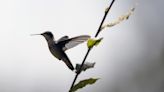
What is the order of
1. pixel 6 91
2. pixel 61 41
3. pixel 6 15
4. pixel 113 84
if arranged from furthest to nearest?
1. pixel 113 84
2. pixel 6 91
3. pixel 6 15
4. pixel 61 41

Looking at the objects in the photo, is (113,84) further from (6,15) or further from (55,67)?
(6,15)

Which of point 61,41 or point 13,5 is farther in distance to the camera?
point 13,5

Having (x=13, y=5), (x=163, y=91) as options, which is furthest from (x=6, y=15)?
(x=163, y=91)

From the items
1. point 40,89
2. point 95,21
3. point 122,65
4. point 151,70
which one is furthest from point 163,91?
point 40,89

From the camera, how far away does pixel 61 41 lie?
667 millimetres

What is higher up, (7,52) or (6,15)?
(6,15)

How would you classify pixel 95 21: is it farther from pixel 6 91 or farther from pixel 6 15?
pixel 6 91

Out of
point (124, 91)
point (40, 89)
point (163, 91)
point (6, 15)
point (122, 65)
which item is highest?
point (6, 15)

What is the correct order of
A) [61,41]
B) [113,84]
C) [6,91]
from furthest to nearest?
[113,84] → [6,91] → [61,41]

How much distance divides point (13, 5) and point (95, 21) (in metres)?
0.39

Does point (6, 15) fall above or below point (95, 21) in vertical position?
above

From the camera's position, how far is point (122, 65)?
1680 millimetres

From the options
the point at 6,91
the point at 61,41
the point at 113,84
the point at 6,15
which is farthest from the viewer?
the point at 113,84

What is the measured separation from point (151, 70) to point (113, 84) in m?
0.23
